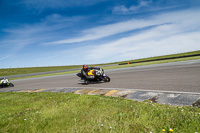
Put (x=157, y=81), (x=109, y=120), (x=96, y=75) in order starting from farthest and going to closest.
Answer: (x=96, y=75) → (x=157, y=81) → (x=109, y=120)

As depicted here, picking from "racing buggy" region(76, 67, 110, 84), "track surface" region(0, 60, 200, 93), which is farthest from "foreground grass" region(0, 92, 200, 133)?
"racing buggy" region(76, 67, 110, 84)

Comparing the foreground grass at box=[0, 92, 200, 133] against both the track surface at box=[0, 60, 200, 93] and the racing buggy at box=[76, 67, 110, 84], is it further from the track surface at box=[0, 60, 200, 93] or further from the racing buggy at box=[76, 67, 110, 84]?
the racing buggy at box=[76, 67, 110, 84]

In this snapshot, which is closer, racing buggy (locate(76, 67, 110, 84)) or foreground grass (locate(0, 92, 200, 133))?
foreground grass (locate(0, 92, 200, 133))

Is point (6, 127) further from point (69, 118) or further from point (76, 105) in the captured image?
point (76, 105)

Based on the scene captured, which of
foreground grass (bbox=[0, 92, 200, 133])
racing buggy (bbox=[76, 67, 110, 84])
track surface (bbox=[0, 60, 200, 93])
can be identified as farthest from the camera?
racing buggy (bbox=[76, 67, 110, 84])

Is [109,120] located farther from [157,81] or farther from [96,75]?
[96,75]

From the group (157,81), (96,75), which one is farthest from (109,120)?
(96,75)

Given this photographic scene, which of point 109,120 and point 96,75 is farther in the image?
point 96,75

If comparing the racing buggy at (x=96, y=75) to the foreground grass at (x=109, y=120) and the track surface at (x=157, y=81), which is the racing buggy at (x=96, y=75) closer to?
the track surface at (x=157, y=81)

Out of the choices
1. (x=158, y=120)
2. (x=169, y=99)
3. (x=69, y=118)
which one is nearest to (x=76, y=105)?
(x=69, y=118)

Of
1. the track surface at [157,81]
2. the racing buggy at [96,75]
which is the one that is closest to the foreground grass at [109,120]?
the track surface at [157,81]

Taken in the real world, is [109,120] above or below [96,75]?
below

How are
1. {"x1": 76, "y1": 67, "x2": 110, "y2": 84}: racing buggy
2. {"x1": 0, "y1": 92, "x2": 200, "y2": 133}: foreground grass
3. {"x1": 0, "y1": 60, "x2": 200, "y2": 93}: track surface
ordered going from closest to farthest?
{"x1": 0, "y1": 92, "x2": 200, "y2": 133}: foreground grass → {"x1": 0, "y1": 60, "x2": 200, "y2": 93}: track surface → {"x1": 76, "y1": 67, "x2": 110, "y2": 84}: racing buggy

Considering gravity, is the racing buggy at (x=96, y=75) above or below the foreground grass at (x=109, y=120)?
above
